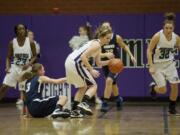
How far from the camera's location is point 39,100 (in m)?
8.40

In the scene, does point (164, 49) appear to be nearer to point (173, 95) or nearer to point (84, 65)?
point (173, 95)

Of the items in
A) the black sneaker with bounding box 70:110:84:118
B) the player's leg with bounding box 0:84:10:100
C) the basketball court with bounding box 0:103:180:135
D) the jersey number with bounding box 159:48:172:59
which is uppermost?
the jersey number with bounding box 159:48:172:59

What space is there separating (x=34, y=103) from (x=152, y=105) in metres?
3.61

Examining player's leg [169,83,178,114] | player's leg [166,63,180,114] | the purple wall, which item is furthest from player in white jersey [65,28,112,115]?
the purple wall

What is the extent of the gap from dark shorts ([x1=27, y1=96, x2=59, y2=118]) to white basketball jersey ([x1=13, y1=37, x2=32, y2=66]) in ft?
7.98

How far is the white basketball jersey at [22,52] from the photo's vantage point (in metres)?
10.8

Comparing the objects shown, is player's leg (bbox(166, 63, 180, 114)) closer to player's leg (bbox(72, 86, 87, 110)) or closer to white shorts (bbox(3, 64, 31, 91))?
player's leg (bbox(72, 86, 87, 110))

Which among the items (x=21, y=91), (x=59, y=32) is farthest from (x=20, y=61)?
(x=59, y=32)

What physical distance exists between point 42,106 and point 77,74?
0.83m

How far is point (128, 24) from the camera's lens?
464 inches

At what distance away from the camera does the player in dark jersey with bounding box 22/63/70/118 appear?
838cm

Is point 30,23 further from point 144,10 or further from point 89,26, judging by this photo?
point 144,10

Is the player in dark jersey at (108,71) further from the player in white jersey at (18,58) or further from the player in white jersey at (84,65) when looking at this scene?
the player in white jersey at (18,58)

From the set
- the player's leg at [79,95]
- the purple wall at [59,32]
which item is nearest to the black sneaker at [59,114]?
the player's leg at [79,95]
